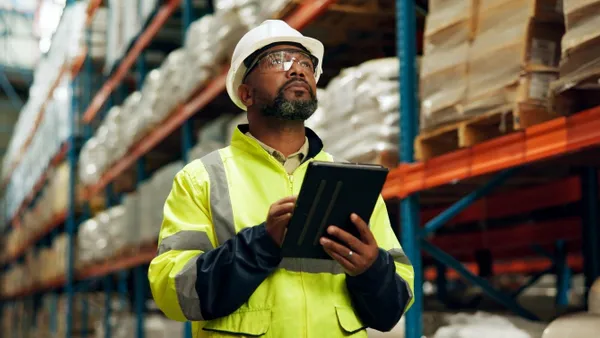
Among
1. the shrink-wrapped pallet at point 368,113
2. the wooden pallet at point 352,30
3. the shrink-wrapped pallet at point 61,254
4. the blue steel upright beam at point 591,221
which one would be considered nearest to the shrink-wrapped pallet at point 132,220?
the wooden pallet at point 352,30

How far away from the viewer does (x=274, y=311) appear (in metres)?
2.42

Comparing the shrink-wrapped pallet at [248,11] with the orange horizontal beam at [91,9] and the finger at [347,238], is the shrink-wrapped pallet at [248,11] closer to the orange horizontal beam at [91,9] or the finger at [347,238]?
the finger at [347,238]

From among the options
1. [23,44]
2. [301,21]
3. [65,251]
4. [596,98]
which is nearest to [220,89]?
[301,21]

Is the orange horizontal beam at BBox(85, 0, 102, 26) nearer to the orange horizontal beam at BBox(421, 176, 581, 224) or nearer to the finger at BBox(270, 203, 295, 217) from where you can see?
the orange horizontal beam at BBox(421, 176, 581, 224)

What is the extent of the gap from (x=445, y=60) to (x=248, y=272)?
194cm

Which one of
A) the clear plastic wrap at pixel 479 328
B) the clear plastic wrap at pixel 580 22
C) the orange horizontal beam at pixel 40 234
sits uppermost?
the orange horizontal beam at pixel 40 234

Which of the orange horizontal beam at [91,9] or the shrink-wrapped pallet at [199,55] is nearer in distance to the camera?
the shrink-wrapped pallet at [199,55]

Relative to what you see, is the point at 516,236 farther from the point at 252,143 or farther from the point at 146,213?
the point at 252,143

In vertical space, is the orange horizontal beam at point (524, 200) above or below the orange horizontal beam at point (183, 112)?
below

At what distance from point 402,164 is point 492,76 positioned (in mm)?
889

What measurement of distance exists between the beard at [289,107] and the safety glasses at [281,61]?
0.07 m

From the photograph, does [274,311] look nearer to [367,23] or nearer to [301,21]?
[301,21]

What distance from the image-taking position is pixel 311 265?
250 centimetres

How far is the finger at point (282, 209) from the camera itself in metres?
2.25
